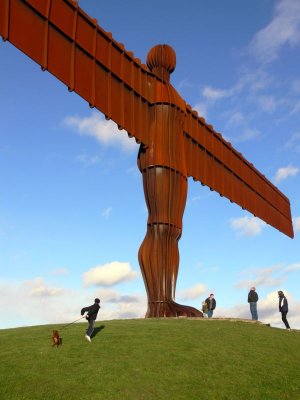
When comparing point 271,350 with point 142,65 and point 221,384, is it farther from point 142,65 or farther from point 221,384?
point 142,65

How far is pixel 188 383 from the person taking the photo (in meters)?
11.6

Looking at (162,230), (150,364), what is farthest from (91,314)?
(162,230)

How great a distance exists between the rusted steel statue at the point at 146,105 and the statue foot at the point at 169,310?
4cm

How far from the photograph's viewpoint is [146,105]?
2028 cm

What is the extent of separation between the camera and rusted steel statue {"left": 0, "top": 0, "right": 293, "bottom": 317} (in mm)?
15883

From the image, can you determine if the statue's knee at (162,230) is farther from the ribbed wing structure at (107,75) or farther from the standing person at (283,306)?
the standing person at (283,306)

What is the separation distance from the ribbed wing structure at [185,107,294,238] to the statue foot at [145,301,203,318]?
6.20 metres

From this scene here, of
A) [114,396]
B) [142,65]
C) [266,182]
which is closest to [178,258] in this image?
[142,65]

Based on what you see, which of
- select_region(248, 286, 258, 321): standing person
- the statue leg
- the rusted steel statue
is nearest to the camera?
the rusted steel statue

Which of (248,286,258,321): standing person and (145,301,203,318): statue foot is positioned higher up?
(248,286,258,321): standing person

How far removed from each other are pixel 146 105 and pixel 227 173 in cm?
696

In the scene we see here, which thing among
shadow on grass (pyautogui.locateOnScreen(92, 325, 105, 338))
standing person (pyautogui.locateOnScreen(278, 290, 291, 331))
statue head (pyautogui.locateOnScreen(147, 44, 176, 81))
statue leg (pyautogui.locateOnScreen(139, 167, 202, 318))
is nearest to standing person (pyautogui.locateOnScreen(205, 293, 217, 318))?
standing person (pyautogui.locateOnScreen(278, 290, 291, 331))

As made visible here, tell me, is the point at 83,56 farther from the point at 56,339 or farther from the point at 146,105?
the point at 56,339

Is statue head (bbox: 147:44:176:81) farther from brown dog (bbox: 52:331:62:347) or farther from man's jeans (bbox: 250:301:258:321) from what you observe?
brown dog (bbox: 52:331:62:347)
